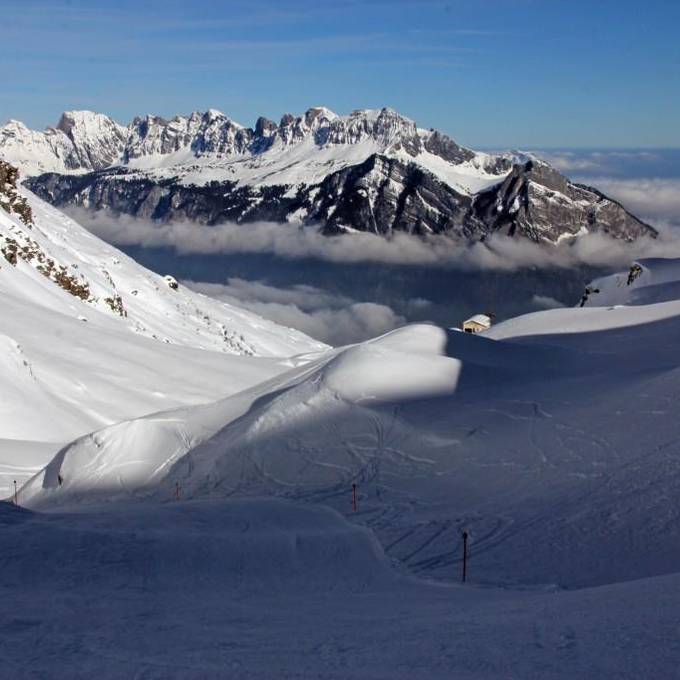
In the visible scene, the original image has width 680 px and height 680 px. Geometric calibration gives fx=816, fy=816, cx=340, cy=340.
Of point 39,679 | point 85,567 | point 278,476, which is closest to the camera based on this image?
point 39,679

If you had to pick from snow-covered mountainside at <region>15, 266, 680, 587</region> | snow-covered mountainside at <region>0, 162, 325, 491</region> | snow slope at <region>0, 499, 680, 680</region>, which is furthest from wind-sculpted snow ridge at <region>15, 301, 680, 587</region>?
snow-covered mountainside at <region>0, 162, 325, 491</region>

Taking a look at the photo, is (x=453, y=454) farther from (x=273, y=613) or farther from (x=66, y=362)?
(x=66, y=362)

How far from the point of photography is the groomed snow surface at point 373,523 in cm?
942

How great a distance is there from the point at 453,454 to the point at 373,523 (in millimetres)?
4623

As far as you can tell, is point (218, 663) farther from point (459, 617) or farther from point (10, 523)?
point (10, 523)

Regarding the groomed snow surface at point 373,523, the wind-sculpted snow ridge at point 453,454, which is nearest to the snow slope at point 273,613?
the groomed snow surface at point 373,523

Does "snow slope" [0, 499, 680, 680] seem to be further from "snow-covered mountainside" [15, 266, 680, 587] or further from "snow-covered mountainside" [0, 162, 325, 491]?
"snow-covered mountainside" [0, 162, 325, 491]

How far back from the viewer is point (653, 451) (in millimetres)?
20016

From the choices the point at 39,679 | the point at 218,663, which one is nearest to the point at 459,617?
the point at 218,663

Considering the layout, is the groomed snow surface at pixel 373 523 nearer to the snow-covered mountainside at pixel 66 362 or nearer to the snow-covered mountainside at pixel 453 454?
the snow-covered mountainside at pixel 453 454

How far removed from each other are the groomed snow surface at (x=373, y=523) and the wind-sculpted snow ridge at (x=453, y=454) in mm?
75

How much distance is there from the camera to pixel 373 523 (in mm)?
19328

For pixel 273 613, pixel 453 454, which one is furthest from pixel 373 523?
pixel 273 613

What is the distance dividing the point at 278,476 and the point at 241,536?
6.85 meters
